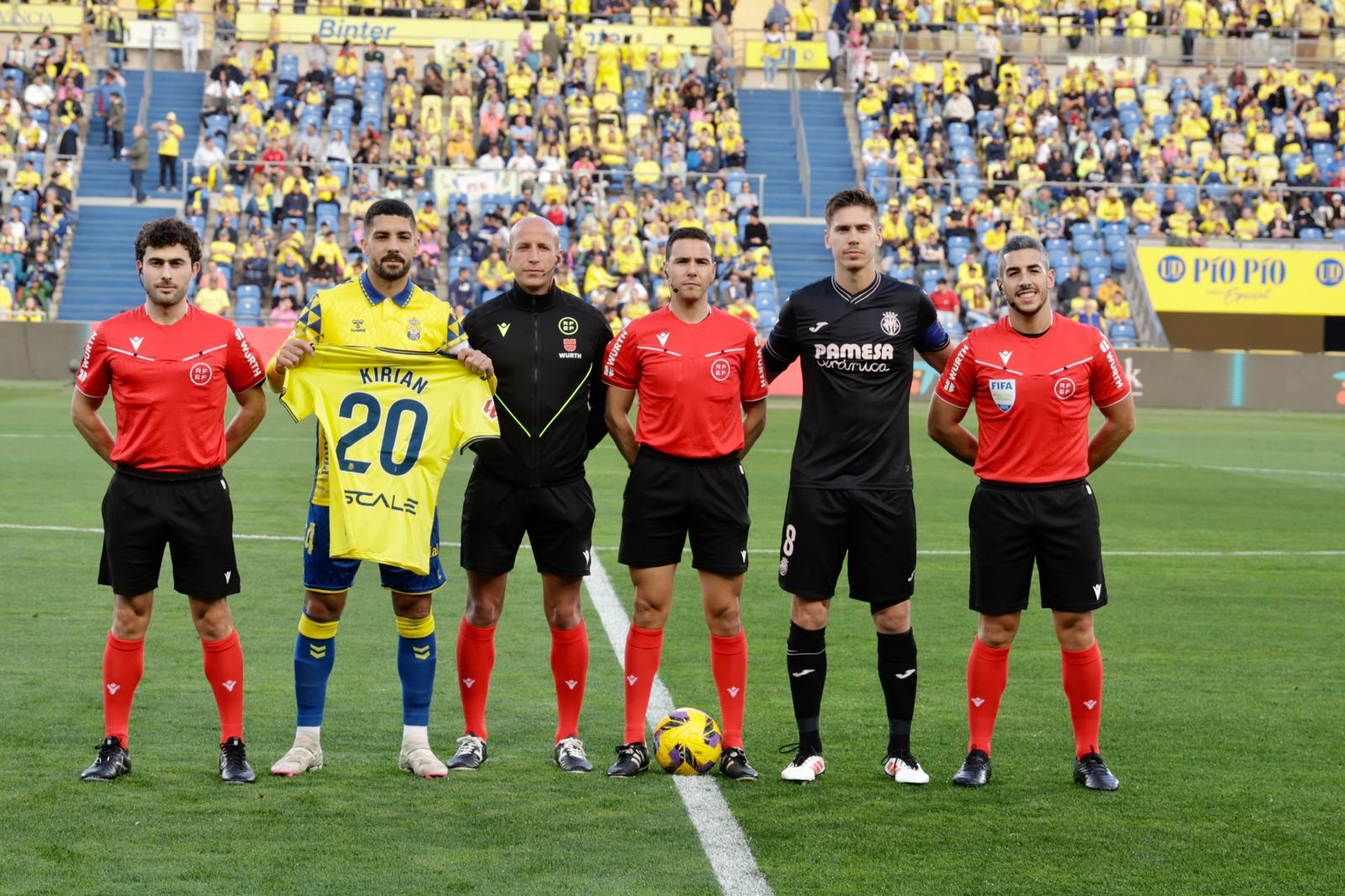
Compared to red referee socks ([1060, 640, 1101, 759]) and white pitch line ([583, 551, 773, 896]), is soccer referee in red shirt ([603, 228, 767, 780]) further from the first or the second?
red referee socks ([1060, 640, 1101, 759])

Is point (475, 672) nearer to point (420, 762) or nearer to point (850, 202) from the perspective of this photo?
point (420, 762)

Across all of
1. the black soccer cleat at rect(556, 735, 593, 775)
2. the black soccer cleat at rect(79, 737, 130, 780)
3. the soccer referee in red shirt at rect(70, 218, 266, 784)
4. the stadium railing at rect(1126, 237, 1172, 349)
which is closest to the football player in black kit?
the black soccer cleat at rect(556, 735, 593, 775)

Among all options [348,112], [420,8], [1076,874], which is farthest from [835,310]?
[420,8]

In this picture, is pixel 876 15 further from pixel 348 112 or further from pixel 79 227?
pixel 79 227

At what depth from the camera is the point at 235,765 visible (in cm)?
605

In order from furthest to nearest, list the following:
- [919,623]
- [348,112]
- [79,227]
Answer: [348,112], [79,227], [919,623]

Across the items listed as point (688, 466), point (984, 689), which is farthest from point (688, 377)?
point (984, 689)

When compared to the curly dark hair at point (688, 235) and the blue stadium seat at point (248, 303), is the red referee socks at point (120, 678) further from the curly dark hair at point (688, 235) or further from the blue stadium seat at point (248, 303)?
the blue stadium seat at point (248, 303)

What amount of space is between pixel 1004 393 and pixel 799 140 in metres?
32.7

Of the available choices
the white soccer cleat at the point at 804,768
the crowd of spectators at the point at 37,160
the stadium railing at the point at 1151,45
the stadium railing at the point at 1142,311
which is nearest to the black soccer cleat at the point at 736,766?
the white soccer cleat at the point at 804,768

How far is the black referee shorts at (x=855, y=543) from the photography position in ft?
20.8

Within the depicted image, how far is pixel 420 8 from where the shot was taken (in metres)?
41.9

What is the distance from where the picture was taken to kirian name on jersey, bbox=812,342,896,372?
6.38m

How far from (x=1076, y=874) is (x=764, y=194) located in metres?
32.8
